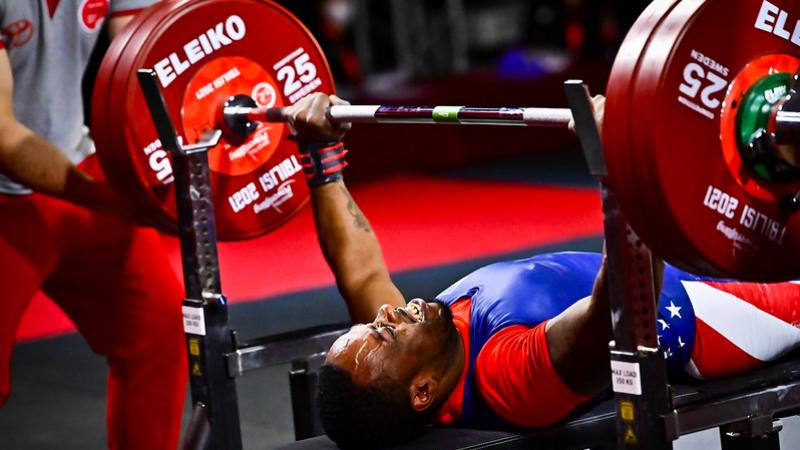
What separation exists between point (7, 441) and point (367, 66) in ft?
20.6

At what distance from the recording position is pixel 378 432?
2.54m

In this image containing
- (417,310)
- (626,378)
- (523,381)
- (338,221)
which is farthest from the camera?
(338,221)

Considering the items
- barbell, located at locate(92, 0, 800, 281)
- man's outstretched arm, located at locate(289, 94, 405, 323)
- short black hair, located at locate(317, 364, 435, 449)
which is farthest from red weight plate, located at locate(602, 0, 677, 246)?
man's outstretched arm, located at locate(289, 94, 405, 323)

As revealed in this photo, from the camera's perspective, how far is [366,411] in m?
2.52

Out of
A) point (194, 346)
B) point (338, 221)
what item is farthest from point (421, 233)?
point (194, 346)

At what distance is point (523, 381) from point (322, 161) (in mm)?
734

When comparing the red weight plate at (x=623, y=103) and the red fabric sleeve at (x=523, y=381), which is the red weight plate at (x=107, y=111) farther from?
the red weight plate at (x=623, y=103)

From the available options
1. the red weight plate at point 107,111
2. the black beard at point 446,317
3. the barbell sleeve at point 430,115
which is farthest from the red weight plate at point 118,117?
the black beard at point 446,317

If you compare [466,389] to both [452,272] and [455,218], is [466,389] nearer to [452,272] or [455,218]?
[452,272]

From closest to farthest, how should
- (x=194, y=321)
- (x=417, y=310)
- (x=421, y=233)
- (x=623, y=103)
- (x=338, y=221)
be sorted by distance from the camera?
(x=623, y=103) → (x=417, y=310) → (x=194, y=321) → (x=338, y=221) → (x=421, y=233)

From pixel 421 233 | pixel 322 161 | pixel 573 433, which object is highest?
pixel 322 161

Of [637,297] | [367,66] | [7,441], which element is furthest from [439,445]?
[367,66]

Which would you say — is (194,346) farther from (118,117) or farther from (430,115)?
(430,115)

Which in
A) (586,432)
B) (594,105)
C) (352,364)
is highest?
(594,105)
